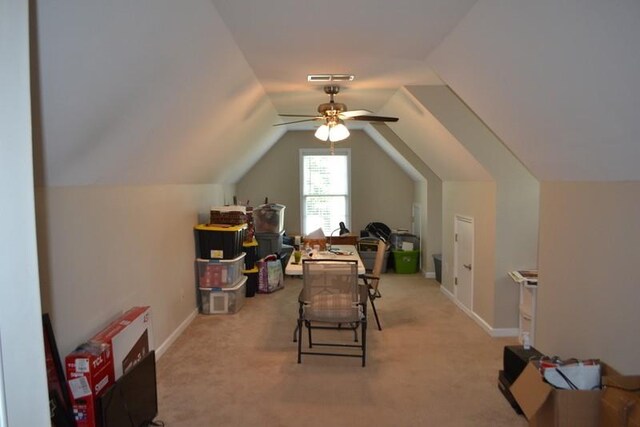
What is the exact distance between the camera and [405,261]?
7625 mm

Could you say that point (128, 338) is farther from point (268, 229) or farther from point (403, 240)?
point (403, 240)

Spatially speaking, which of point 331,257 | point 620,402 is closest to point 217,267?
point 331,257

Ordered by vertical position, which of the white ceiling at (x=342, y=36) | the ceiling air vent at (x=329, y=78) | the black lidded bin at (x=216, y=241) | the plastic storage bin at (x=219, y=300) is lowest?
the plastic storage bin at (x=219, y=300)

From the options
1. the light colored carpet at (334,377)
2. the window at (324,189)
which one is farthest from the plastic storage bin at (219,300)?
the window at (324,189)

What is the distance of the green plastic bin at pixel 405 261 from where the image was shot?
7617 mm

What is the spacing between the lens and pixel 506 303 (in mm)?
4523

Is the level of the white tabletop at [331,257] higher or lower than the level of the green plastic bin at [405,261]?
higher

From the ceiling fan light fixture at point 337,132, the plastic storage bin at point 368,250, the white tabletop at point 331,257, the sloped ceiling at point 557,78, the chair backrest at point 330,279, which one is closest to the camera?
the sloped ceiling at point 557,78

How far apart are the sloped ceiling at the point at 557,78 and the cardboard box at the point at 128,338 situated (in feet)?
9.73

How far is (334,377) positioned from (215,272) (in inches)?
92.5

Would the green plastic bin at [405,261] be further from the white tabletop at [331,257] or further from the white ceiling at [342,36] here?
the white ceiling at [342,36]

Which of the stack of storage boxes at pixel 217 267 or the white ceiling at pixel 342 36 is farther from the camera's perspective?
the stack of storage boxes at pixel 217 267

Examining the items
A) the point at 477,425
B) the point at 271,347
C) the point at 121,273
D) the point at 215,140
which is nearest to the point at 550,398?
the point at 477,425

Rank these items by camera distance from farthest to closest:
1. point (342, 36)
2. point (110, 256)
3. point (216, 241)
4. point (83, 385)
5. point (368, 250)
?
point (368, 250), point (216, 241), point (110, 256), point (342, 36), point (83, 385)
